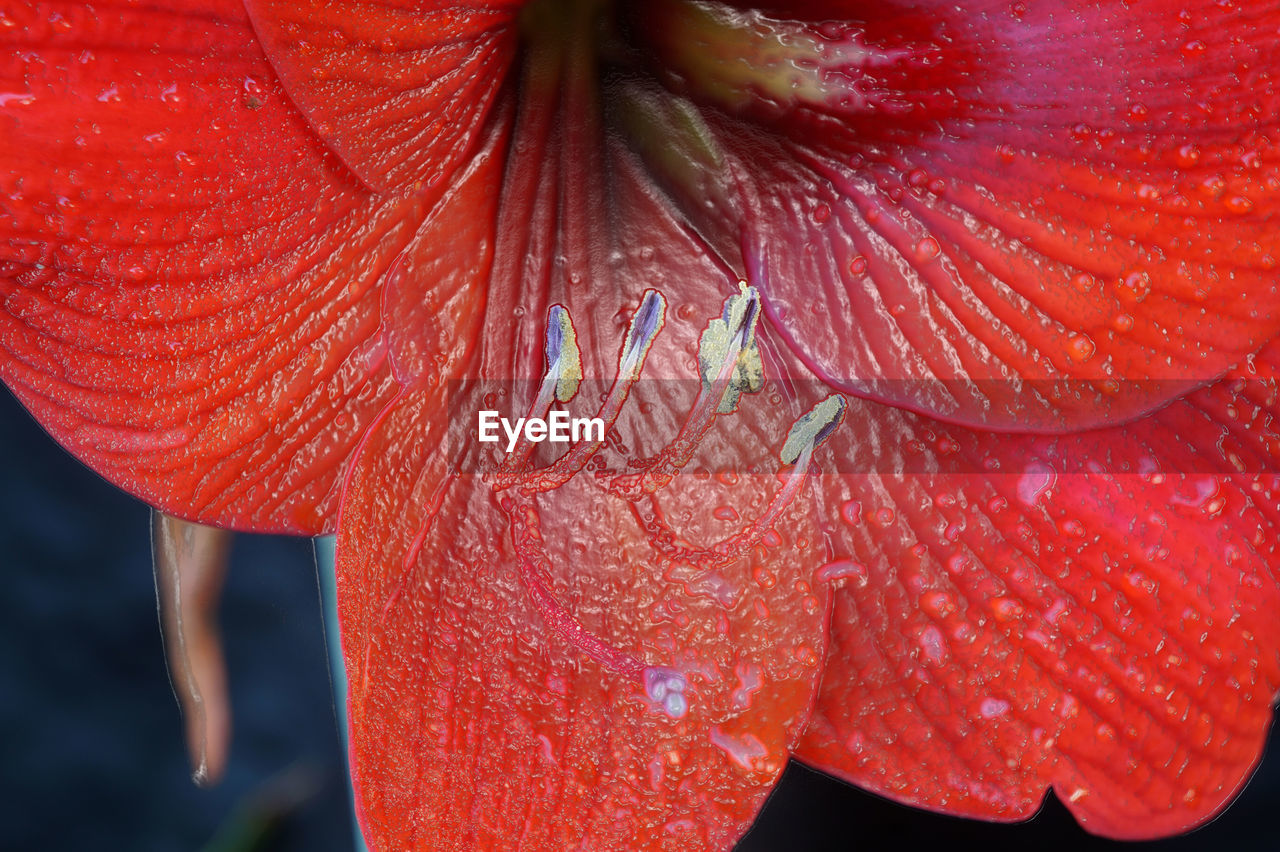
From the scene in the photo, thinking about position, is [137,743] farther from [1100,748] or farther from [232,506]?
[1100,748]

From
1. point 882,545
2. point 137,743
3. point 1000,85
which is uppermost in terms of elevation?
point 1000,85

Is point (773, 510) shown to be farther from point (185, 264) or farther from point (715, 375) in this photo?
point (185, 264)

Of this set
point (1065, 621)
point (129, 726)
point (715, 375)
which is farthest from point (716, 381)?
point (129, 726)

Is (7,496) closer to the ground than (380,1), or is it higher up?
closer to the ground

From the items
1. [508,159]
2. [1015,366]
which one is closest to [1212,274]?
[1015,366]

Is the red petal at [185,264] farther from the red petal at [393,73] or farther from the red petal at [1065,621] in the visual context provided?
the red petal at [1065,621]

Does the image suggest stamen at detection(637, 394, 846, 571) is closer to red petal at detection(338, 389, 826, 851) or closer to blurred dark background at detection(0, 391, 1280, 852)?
red petal at detection(338, 389, 826, 851)
